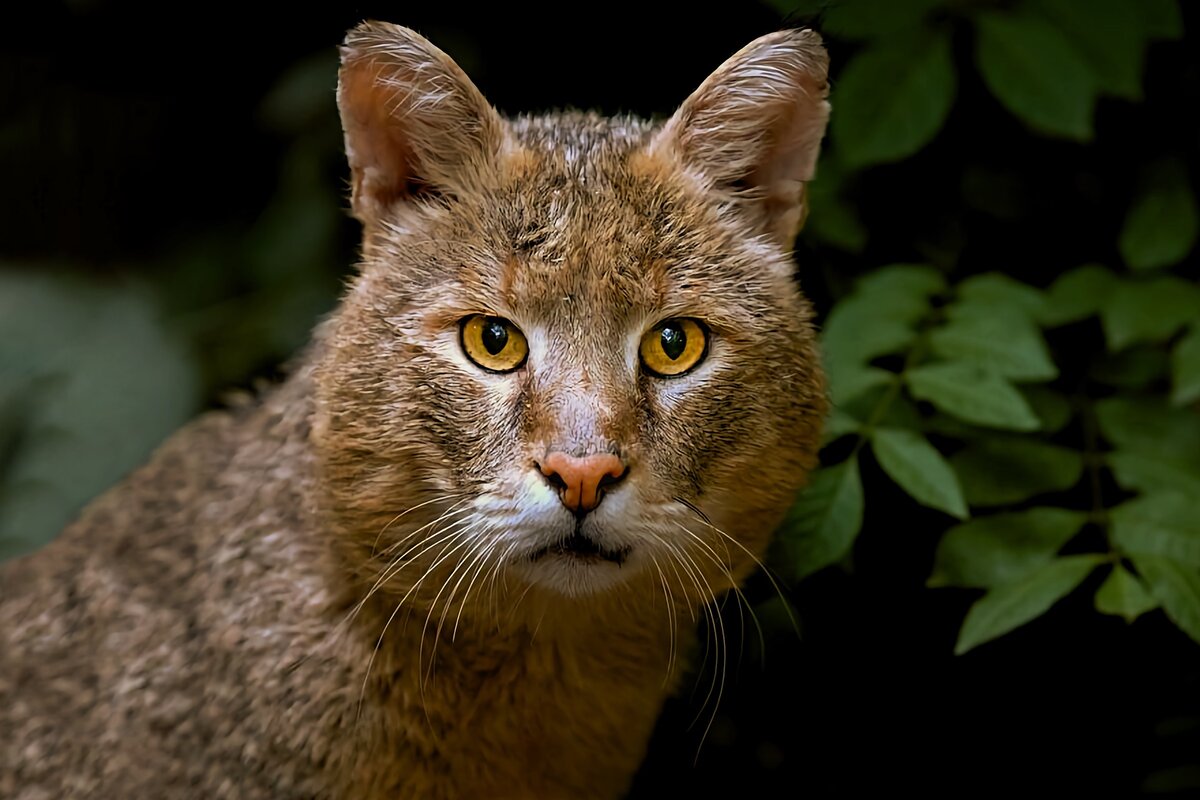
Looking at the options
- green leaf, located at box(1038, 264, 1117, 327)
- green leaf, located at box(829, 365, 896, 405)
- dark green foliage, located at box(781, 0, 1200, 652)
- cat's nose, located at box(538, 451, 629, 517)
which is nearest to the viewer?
cat's nose, located at box(538, 451, 629, 517)

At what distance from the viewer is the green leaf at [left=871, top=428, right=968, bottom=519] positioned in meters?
2.39

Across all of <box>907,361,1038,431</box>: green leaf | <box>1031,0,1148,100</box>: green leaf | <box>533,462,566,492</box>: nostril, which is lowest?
<box>533,462,566,492</box>: nostril

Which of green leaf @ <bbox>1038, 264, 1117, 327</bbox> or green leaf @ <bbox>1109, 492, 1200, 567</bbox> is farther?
green leaf @ <bbox>1038, 264, 1117, 327</bbox>

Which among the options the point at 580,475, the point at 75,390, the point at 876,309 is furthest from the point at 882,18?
the point at 75,390

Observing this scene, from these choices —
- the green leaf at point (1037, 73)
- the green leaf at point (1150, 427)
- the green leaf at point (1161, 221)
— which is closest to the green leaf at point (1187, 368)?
the green leaf at point (1150, 427)

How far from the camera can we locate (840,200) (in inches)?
119

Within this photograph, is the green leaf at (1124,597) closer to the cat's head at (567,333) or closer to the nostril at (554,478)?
the cat's head at (567,333)

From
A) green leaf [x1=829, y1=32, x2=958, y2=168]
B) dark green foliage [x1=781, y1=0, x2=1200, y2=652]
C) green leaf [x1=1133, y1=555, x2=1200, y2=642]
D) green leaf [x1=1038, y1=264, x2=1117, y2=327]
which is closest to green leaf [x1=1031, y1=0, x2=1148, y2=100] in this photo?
dark green foliage [x1=781, y1=0, x2=1200, y2=652]

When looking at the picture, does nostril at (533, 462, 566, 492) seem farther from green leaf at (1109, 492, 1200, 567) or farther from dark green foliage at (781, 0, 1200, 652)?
green leaf at (1109, 492, 1200, 567)

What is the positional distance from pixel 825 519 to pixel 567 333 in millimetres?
784

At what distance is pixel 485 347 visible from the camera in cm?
210

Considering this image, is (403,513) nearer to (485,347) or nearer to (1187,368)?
(485,347)

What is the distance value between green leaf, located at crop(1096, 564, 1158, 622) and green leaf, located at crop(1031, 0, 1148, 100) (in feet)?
3.29

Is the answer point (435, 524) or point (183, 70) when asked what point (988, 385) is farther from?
point (183, 70)
